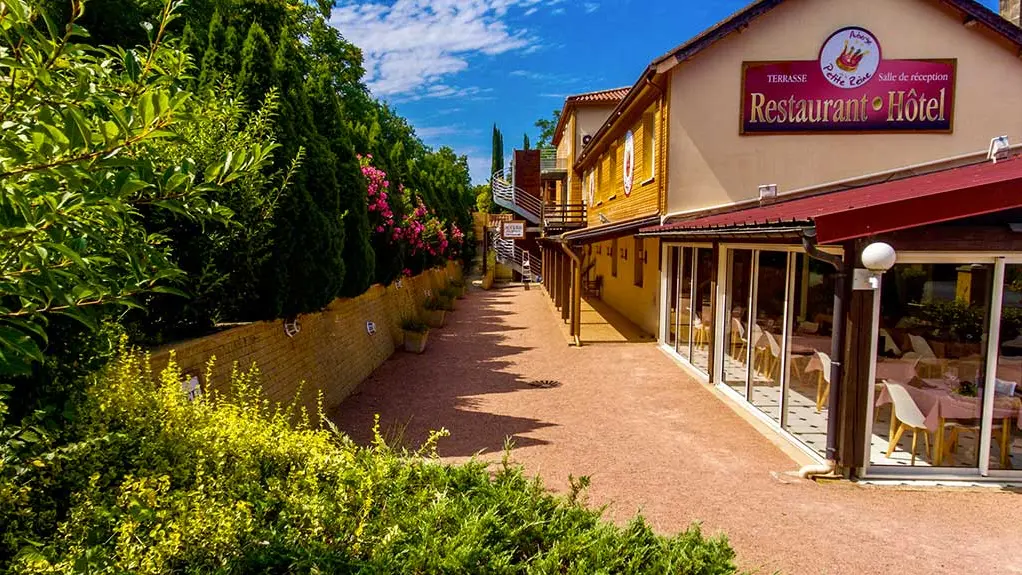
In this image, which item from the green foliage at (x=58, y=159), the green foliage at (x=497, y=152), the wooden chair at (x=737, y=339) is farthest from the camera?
A: the green foliage at (x=497, y=152)

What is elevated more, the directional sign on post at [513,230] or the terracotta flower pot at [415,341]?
the directional sign on post at [513,230]

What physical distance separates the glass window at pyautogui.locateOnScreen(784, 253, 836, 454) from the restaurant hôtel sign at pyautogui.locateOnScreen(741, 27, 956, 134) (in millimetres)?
6030

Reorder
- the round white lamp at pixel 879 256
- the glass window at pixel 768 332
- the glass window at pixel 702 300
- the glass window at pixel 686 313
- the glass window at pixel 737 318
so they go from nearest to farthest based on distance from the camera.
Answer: the round white lamp at pixel 879 256, the glass window at pixel 768 332, the glass window at pixel 737 318, the glass window at pixel 702 300, the glass window at pixel 686 313

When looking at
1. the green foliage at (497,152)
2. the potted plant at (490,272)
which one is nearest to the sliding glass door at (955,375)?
the potted plant at (490,272)

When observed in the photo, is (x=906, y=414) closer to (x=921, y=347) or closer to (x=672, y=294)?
(x=921, y=347)

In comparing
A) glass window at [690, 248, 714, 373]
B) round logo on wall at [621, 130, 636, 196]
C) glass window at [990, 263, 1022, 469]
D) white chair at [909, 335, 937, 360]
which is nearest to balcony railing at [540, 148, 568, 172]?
round logo on wall at [621, 130, 636, 196]

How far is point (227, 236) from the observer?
5578 millimetres

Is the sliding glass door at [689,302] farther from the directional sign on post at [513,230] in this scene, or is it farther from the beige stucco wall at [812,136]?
the directional sign on post at [513,230]

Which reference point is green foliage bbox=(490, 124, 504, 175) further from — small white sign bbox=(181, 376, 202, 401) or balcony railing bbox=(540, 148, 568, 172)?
small white sign bbox=(181, 376, 202, 401)

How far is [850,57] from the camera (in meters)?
11.5

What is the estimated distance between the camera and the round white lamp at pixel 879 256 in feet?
16.1

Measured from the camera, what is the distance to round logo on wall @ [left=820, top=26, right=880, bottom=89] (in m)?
11.5

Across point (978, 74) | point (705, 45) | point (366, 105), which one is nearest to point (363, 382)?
point (705, 45)

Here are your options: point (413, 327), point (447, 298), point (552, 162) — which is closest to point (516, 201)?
point (552, 162)
